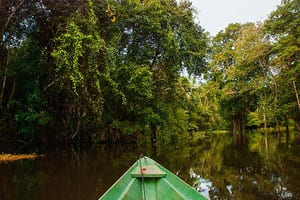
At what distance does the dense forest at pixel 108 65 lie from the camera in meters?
11.2

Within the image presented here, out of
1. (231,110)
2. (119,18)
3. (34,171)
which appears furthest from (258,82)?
(34,171)

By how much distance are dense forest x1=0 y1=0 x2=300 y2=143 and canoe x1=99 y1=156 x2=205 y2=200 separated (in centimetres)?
751

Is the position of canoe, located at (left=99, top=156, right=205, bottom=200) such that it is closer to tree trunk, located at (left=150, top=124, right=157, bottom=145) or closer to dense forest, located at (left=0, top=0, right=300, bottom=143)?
dense forest, located at (left=0, top=0, right=300, bottom=143)

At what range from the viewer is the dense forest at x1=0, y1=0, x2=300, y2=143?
36.6 ft

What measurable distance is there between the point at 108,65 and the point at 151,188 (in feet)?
30.5

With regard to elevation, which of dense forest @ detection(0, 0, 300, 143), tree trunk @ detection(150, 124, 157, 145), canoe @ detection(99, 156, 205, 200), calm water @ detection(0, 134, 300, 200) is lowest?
calm water @ detection(0, 134, 300, 200)

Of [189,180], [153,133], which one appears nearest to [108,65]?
[153,133]

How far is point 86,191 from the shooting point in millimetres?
4973

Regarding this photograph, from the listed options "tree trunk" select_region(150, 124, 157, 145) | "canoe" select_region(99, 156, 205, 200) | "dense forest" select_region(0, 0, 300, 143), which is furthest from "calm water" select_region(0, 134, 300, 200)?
"tree trunk" select_region(150, 124, 157, 145)

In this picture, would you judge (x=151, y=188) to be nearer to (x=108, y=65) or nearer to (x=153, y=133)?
(x=108, y=65)

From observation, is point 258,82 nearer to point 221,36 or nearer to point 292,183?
point 221,36

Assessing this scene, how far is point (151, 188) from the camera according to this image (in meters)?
3.00

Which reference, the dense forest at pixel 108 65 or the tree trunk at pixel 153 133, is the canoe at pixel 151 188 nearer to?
the dense forest at pixel 108 65

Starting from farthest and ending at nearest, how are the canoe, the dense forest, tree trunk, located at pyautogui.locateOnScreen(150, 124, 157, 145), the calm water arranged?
tree trunk, located at pyautogui.locateOnScreen(150, 124, 157, 145), the dense forest, the calm water, the canoe
